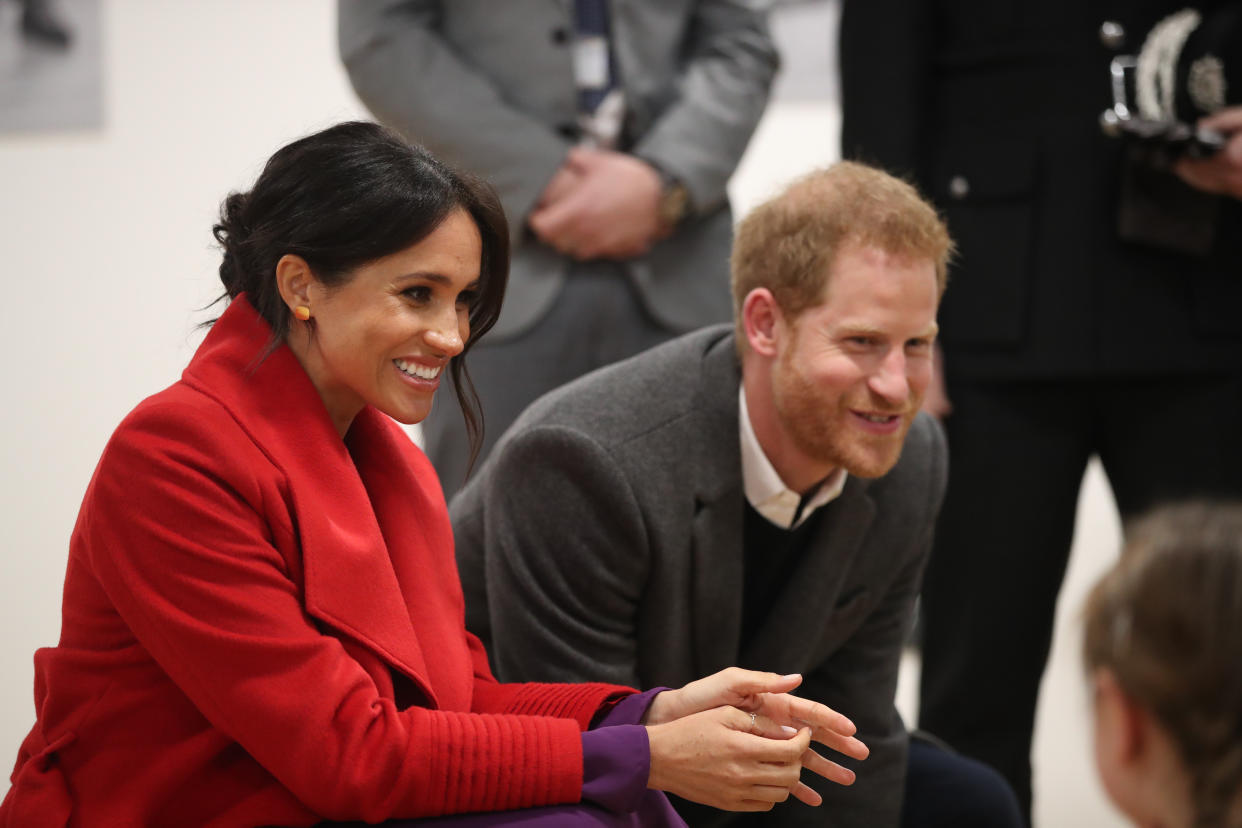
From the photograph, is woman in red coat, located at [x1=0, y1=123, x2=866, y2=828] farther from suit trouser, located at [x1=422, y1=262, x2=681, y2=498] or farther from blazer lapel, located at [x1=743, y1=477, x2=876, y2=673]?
suit trouser, located at [x1=422, y1=262, x2=681, y2=498]

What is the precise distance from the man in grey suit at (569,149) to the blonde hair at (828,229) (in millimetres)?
514

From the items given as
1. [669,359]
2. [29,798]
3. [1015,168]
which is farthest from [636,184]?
[29,798]

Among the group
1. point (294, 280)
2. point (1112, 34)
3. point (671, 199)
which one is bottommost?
point (671, 199)

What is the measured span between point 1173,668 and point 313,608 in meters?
0.82

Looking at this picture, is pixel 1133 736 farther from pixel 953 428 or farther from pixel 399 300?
pixel 953 428

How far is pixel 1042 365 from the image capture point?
8.41 feet

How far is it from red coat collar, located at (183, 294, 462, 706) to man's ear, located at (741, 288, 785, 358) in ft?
2.30

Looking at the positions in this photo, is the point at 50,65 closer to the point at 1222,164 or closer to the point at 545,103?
the point at 545,103

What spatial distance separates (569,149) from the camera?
8.66 ft

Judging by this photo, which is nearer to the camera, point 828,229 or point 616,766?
point 616,766

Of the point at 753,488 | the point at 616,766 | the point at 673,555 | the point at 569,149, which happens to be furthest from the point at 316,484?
the point at 569,149

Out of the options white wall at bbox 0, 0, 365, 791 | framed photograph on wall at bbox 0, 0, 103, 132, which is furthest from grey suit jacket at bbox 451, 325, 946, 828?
framed photograph on wall at bbox 0, 0, 103, 132

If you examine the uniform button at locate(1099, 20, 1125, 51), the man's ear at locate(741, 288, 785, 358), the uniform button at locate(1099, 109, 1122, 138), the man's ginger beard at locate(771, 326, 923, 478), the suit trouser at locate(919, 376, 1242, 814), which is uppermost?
the uniform button at locate(1099, 20, 1125, 51)

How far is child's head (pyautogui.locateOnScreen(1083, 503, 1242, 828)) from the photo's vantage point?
110cm
